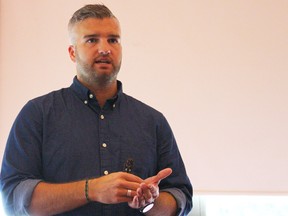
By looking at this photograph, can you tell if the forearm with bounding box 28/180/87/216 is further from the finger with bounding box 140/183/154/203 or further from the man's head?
the man's head

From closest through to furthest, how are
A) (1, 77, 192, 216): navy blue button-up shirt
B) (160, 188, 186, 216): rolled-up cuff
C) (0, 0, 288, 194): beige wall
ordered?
1. (1, 77, 192, 216): navy blue button-up shirt
2. (160, 188, 186, 216): rolled-up cuff
3. (0, 0, 288, 194): beige wall

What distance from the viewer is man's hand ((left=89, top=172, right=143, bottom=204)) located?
1.14 metres

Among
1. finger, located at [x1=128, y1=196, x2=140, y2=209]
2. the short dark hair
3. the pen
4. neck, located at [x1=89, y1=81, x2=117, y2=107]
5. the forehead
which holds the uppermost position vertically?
the short dark hair

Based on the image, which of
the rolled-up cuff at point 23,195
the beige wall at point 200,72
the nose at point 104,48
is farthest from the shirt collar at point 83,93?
the beige wall at point 200,72

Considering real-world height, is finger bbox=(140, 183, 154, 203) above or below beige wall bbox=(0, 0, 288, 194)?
below

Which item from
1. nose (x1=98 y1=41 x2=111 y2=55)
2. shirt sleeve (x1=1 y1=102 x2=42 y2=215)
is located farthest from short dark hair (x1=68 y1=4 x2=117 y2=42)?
shirt sleeve (x1=1 y1=102 x2=42 y2=215)

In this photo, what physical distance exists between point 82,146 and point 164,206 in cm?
33

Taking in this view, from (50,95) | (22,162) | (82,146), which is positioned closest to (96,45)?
(50,95)

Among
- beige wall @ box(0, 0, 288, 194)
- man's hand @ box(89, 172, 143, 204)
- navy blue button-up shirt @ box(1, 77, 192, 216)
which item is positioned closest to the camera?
man's hand @ box(89, 172, 143, 204)

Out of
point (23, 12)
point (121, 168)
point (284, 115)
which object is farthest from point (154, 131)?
point (23, 12)

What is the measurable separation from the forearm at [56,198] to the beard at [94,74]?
394 millimetres

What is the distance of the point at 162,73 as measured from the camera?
239cm

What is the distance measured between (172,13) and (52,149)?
4.54 ft

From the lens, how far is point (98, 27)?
146 cm
